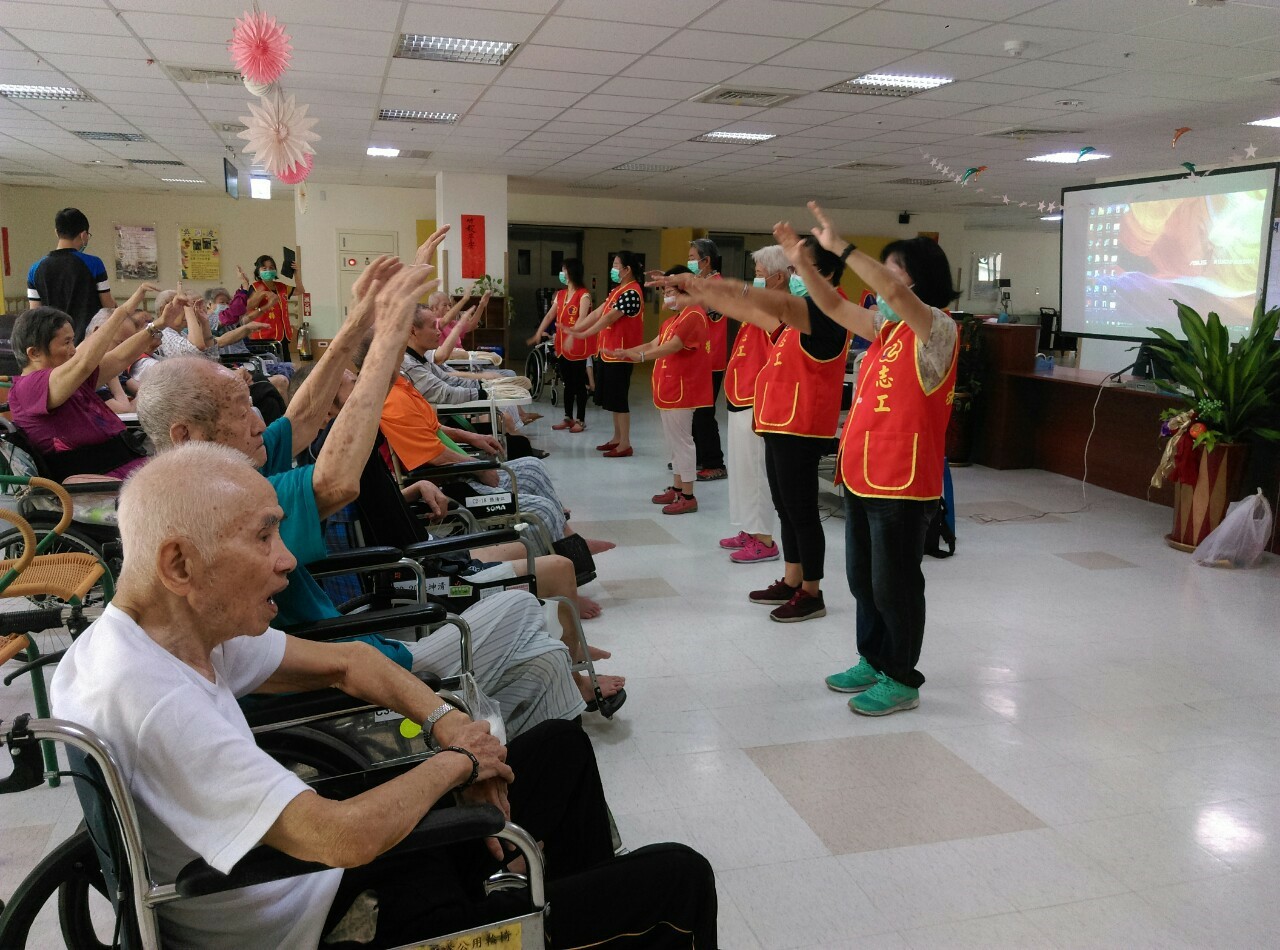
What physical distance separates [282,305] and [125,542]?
424 inches

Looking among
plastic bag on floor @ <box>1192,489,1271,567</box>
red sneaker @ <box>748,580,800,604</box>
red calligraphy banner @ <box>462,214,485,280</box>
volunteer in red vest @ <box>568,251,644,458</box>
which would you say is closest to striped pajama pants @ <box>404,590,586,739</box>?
red sneaker @ <box>748,580,800,604</box>

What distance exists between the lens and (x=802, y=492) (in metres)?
3.56

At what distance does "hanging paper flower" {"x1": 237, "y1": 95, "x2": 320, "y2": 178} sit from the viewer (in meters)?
2.29

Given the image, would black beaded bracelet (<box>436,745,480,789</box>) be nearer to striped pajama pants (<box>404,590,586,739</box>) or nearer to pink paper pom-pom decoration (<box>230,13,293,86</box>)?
striped pajama pants (<box>404,590,586,739</box>)

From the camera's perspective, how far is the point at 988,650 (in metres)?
3.37

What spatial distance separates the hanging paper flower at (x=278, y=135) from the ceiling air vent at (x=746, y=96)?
16.1 ft

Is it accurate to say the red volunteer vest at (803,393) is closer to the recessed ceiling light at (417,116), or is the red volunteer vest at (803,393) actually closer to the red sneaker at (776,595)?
the red sneaker at (776,595)

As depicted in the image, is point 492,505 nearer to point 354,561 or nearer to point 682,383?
point 354,561

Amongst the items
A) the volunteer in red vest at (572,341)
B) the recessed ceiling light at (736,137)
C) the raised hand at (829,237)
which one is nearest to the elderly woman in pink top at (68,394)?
the raised hand at (829,237)

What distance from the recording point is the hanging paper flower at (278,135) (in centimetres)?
229

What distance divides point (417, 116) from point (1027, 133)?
556cm

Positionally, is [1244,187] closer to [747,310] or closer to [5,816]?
[747,310]

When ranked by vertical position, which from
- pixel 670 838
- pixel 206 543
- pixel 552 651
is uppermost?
pixel 206 543

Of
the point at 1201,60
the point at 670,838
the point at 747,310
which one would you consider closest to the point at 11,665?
the point at 670,838
